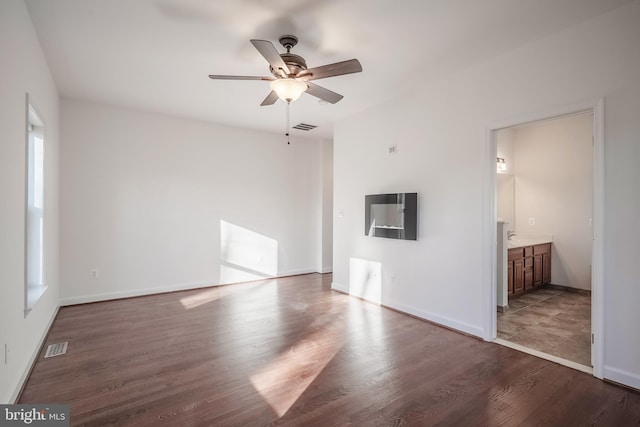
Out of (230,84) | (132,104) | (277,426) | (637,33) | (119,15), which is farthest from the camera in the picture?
(132,104)

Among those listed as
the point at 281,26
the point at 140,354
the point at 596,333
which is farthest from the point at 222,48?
the point at 596,333

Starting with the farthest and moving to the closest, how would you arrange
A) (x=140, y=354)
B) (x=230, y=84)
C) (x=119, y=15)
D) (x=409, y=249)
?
(x=409, y=249) → (x=230, y=84) → (x=140, y=354) → (x=119, y=15)

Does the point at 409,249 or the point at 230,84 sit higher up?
the point at 230,84

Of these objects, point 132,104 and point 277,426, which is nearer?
point 277,426

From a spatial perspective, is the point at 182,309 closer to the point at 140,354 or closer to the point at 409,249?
the point at 140,354

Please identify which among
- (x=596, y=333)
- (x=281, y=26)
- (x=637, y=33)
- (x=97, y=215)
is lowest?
(x=596, y=333)

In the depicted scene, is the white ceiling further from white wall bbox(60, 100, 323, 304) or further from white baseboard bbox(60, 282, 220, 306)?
white baseboard bbox(60, 282, 220, 306)

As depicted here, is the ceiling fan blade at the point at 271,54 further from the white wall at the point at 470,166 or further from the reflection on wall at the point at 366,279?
the reflection on wall at the point at 366,279

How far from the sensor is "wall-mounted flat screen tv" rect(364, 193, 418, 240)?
397cm

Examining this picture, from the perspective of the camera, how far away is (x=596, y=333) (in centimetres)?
254

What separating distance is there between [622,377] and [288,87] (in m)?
3.46

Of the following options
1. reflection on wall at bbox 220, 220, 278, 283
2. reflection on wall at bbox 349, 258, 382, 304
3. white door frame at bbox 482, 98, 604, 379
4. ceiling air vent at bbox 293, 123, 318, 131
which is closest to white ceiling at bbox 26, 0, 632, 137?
white door frame at bbox 482, 98, 604, 379

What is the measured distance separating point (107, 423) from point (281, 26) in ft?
10.1

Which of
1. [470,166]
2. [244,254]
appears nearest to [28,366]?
[244,254]
